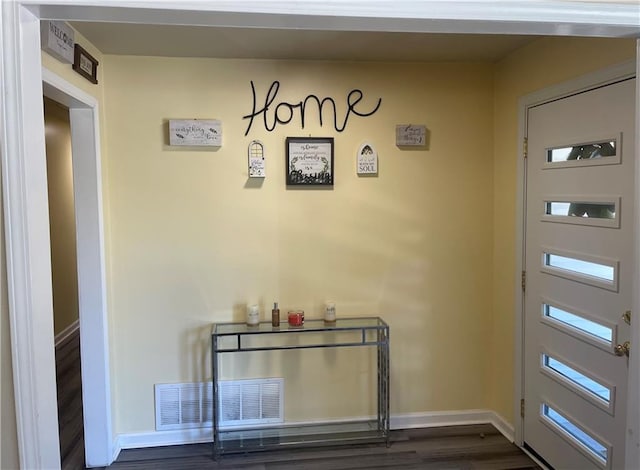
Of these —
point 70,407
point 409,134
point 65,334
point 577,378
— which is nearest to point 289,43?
point 409,134

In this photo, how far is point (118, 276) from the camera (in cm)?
279

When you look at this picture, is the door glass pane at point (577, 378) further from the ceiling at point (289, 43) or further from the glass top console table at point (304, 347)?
the ceiling at point (289, 43)

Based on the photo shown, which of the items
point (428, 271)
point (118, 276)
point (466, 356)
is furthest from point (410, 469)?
point (118, 276)

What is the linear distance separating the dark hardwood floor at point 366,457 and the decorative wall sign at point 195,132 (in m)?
1.83

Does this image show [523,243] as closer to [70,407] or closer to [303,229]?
[303,229]

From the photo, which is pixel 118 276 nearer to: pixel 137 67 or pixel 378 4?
pixel 137 67

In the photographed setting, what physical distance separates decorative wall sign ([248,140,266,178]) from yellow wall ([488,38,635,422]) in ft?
4.83

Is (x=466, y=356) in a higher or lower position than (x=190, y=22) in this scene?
lower

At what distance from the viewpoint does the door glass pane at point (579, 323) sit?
213 centimetres

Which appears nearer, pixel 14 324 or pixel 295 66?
pixel 14 324

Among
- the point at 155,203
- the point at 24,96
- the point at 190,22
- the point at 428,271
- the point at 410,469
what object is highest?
the point at 190,22

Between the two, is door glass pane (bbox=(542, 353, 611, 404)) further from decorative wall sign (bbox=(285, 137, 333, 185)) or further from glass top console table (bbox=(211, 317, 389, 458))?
decorative wall sign (bbox=(285, 137, 333, 185))

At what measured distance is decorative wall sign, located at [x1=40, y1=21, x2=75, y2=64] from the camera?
6.26ft

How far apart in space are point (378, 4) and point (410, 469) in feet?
7.89
